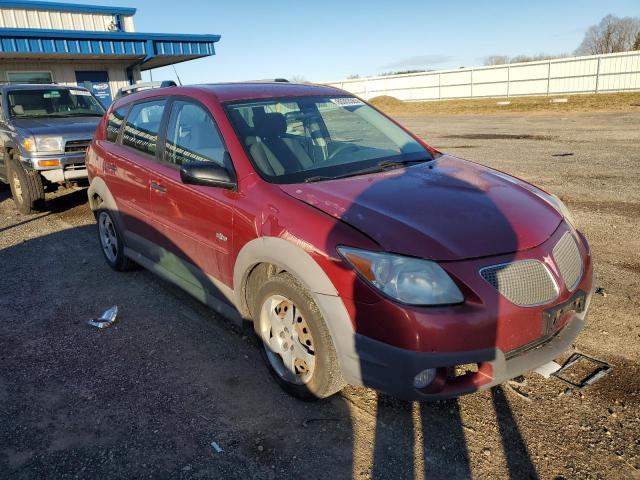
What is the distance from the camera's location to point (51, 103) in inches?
363

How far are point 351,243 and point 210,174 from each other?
116 centimetres

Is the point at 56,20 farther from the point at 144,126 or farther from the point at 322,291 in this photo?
the point at 322,291

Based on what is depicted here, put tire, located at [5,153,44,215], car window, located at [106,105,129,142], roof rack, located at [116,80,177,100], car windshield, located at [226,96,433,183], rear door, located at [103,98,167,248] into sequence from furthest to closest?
1. tire, located at [5,153,44,215]
2. roof rack, located at [116,80,177,100]
3. car window, located at [106,105,129,142]
4. rear door, located at [103,98,167,248]
5. car windshield, located at [226,96,433,183]

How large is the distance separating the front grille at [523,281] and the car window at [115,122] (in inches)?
157

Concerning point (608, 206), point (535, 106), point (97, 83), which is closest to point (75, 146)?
point (608, 206)

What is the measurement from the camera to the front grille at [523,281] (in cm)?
252

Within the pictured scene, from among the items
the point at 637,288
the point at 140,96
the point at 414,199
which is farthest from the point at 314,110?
the point at 637,288

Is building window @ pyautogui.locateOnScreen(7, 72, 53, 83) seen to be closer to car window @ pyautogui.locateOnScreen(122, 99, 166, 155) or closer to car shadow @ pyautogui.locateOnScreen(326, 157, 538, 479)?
car window @ pyautogui.locateOnScreen(122, 99, 166, 155)

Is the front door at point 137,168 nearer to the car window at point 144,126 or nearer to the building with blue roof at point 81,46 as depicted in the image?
the car window at point 144,126

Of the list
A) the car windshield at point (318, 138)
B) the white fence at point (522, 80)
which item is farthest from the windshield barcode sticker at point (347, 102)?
the white fence at point (522, 80)

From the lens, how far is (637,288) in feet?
14.3

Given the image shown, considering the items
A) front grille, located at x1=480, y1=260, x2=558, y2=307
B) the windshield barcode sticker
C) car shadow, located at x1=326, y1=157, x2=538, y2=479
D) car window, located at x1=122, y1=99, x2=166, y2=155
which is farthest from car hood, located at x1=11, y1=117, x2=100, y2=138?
Answer: front grille, located at x1=480, y1=260, x2=558, y2=307

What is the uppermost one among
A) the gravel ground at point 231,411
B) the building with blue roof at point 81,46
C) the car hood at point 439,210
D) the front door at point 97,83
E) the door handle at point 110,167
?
the building with blue roof at point 81,46

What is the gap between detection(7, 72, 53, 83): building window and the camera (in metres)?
17.7
